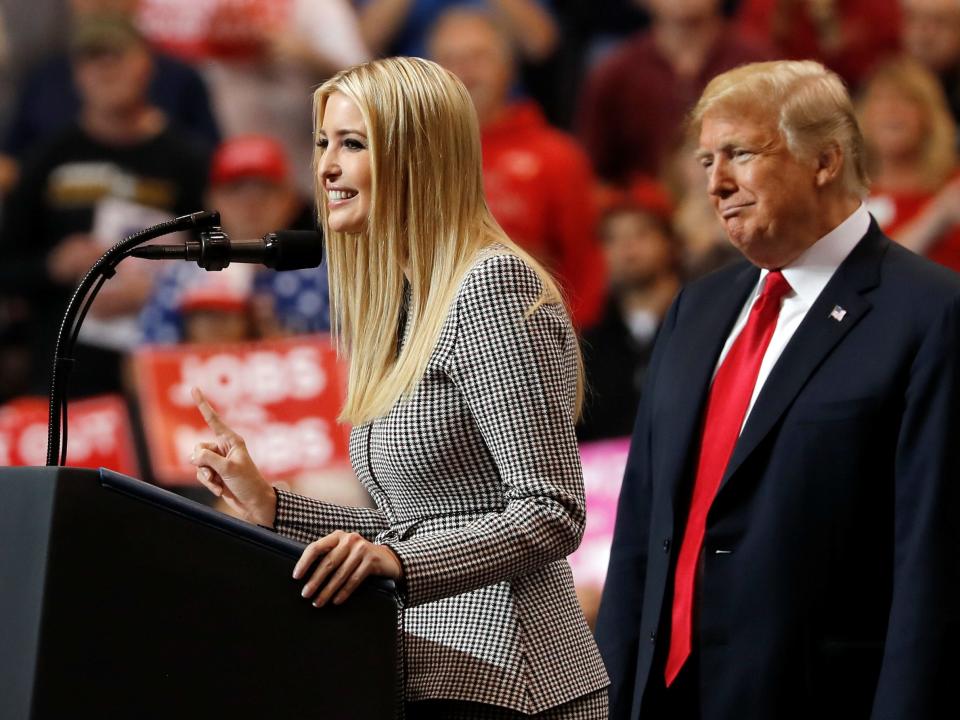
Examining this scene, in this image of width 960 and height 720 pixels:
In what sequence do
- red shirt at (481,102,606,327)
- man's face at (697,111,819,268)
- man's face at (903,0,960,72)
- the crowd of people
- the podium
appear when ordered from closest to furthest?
the podium → man's face at (697,111,819,268) → man's face at (903,0,960,72) → the crowd of people → red shirt at (481,102,606,327)

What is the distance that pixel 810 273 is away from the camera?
2.33 meters

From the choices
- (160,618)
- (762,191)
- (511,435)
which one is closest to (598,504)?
(762,191)

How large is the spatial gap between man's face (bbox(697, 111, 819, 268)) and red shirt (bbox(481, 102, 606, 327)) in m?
3.40

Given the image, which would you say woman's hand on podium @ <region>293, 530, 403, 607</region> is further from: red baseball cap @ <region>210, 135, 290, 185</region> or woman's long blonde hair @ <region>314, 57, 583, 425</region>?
red baseball cap @ <region>210, 135, 290, 185</region>

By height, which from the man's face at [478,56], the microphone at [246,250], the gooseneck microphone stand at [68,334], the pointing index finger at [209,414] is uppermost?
the man's face at [478,56]

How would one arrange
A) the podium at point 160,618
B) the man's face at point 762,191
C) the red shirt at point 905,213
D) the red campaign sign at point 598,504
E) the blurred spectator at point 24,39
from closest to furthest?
the podium at point 160,618, the man's face at point 762,191, the red shirt at point 905,213, the red campaign sign at point 598,504, the blurred spectator at point 24,39

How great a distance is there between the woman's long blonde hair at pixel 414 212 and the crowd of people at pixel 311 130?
12.0 feet

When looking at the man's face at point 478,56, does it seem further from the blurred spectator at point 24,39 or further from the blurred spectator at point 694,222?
the blurred spectator at point 24,39

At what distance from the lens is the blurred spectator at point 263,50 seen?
20.3 ft

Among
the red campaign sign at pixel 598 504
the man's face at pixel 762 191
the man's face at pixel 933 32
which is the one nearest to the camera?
the man's face at pixel 762 191

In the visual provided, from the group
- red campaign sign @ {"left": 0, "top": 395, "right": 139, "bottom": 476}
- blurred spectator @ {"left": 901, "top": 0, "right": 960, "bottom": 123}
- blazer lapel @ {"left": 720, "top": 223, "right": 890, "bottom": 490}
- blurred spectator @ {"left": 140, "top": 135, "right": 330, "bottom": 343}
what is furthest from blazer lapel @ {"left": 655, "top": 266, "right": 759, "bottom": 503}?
red campaign sign @ {"left": 0, "top": 395, "right": 139, "bottom": 476}

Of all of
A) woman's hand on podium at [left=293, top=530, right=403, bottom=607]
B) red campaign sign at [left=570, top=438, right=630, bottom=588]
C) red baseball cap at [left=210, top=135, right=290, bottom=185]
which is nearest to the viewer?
woman's hand on podium at [left=293, top=530, right=403, bottom=607]

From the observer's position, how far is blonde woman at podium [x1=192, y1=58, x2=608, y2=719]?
5.61 ft

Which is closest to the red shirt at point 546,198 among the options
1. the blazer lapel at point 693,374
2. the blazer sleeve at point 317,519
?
the blazer lapel at point 693,374
